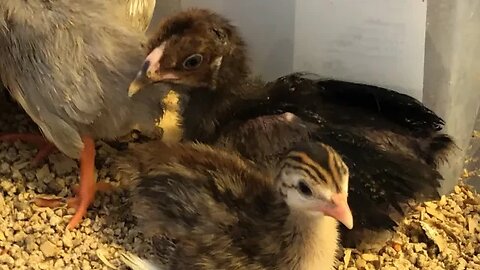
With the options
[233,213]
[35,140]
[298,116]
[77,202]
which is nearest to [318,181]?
[233,213]

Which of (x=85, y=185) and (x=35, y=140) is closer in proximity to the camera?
(x=85, y=185)

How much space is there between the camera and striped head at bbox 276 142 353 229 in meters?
1.29

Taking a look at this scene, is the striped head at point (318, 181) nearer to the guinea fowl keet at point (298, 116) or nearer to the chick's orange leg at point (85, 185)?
the guinea fowl keet at point (298, 116)

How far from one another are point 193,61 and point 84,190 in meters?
0.35

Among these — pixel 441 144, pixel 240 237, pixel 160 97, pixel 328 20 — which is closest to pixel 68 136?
pixel 160 97

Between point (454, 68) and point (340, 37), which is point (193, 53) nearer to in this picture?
point (340, 37)

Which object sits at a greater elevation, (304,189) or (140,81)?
(140,81)

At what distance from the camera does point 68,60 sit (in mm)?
1486

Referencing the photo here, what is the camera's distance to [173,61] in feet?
4.88

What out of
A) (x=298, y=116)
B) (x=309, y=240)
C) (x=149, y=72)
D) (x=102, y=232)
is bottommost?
(x=102, y=232)

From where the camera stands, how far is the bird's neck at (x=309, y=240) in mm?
1362

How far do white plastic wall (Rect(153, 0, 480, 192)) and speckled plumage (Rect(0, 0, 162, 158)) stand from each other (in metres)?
0.35

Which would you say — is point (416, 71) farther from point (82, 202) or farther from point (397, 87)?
point (82, 202)

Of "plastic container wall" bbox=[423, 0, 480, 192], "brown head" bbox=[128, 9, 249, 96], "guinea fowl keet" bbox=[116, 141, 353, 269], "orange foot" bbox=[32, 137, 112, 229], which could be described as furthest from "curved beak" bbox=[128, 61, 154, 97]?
"plastic container wall" bbox=[423, 0, 480, 192]
